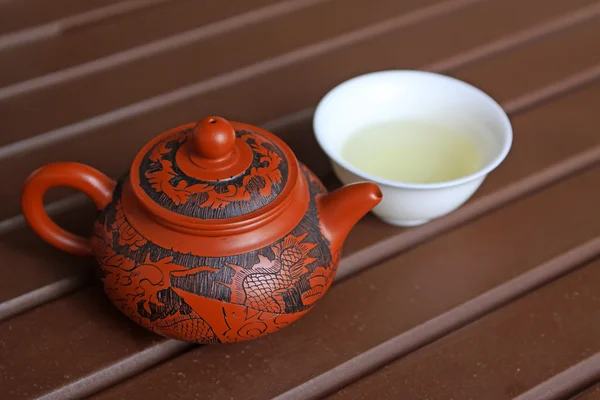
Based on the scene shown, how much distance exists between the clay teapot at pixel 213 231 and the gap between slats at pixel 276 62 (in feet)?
0.74

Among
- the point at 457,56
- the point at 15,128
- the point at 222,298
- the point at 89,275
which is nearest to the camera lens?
the point at 222,298

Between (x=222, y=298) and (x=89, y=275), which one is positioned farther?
(x=89, y=275)

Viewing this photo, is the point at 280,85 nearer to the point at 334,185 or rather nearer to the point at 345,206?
the point at 334,185

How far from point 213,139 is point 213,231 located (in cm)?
7

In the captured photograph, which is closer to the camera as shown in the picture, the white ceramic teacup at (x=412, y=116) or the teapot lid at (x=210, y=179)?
the teapot lid at (x=210, y=179)

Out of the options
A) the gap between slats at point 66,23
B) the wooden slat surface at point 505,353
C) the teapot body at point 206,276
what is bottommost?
the wooden slat surface at point 505,353

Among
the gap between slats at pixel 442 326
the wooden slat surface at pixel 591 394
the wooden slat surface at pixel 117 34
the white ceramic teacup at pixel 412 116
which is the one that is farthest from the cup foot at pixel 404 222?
the wooden slat surface at pixel 117 34

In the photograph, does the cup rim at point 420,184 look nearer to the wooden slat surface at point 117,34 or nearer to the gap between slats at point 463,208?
the gap between slats at point 463,208

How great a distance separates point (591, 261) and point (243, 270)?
37 centimetres

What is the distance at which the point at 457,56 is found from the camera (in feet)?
3.06

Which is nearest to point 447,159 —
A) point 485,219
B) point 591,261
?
point 485,219

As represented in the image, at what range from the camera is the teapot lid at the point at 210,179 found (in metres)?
0.52

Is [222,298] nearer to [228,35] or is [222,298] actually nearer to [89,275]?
[89,275]

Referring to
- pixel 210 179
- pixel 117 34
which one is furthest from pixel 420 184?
pixel 117 34
